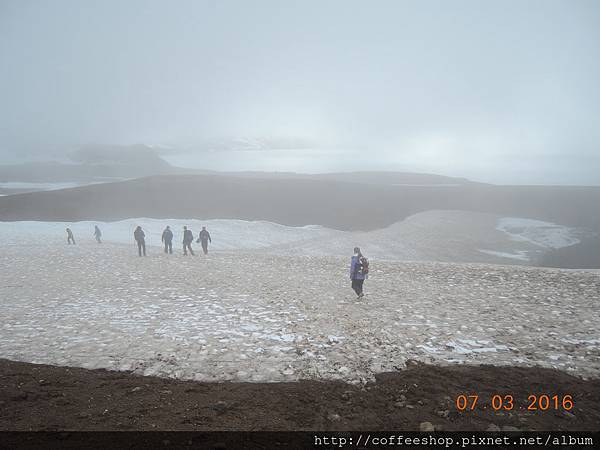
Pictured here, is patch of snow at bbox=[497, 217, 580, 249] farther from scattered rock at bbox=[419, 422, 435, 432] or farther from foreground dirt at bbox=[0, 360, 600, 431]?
scattered rock at bbox=[419, 422, 435, 432]

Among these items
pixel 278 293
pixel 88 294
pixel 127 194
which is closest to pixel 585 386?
pixel 278 293

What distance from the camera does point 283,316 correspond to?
41.3 ft

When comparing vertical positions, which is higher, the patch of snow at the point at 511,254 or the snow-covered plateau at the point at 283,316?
the snow-covered plateau at the point at 283,316

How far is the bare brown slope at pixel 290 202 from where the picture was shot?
53594 mm

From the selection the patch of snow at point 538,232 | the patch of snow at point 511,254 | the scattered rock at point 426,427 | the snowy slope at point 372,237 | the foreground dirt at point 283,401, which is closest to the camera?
the scattered rock at point 426,427

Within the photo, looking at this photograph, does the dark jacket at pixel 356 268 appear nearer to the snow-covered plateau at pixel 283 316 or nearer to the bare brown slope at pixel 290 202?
the snow-covered plateau at pixel 283 316

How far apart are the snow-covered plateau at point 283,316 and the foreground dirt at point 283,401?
61 cm

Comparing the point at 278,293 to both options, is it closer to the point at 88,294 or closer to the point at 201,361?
the point at 201,361

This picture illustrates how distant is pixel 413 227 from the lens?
4838 cm

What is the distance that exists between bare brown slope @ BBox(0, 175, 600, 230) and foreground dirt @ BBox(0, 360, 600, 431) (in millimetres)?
41444

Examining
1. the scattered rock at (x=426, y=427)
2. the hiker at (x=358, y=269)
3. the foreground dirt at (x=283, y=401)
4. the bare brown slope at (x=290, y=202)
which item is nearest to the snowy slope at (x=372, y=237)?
the bare brown slope at (x=290, y=202)

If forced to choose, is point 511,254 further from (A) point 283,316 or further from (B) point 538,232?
(A) point 283,316

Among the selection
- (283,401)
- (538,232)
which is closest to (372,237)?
(538,232)

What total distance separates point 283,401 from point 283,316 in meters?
5.47
